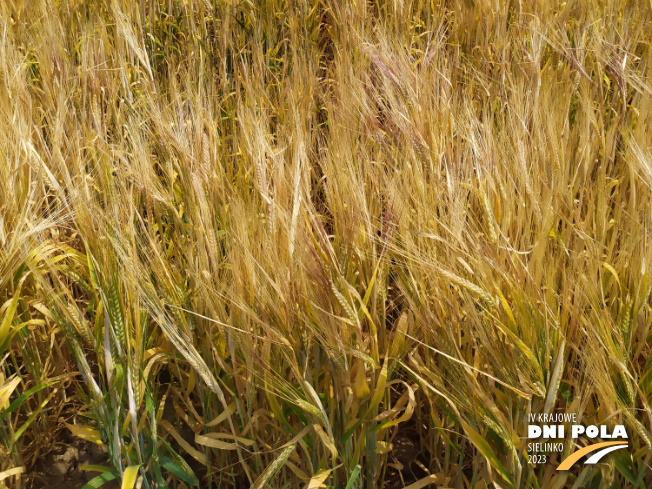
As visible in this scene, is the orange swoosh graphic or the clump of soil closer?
the orange swoosh graphic

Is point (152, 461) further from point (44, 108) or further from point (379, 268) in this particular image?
point (44, 108)

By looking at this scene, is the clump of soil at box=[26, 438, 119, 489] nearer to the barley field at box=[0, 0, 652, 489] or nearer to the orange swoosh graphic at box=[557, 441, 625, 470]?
the barley field at box=[0, 0, 652, 489]

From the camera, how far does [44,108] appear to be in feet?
5.15

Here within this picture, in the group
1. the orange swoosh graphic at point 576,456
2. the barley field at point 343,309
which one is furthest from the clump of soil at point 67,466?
the orange swoosh graphic at point 576,456

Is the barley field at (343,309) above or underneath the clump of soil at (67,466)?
above

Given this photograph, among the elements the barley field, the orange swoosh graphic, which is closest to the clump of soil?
the barley field

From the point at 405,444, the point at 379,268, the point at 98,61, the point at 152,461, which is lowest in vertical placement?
the point at 405,444

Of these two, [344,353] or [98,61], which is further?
[98,61]

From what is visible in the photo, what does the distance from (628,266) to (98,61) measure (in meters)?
1.34

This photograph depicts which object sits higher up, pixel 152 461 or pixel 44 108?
pixel 44 108

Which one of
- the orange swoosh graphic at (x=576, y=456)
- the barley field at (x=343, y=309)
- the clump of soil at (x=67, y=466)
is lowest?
the clump of soil at (x=67, y=466)

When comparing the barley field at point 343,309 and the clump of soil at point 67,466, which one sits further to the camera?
the clump of soil at point 67,466

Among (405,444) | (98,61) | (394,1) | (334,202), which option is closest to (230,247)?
(334,202)

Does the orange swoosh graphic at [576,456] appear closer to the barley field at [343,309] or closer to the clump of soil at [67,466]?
the barley field at [343,309]
